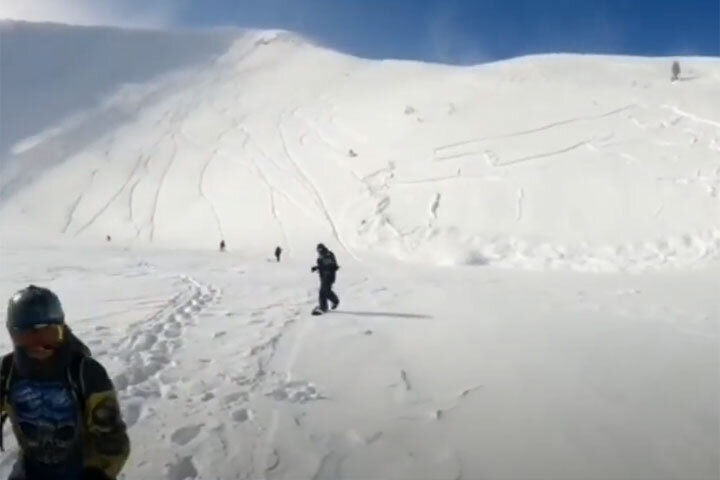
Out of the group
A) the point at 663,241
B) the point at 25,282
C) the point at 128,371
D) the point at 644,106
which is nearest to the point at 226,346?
the point at 128,371

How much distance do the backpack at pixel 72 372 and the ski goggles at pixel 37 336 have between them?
0.10 m

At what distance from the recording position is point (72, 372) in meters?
3.06

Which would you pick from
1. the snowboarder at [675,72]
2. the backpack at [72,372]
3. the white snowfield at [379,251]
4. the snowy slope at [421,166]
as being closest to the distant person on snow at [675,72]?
the snowboarder at [675,72]

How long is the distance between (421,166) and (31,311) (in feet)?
109

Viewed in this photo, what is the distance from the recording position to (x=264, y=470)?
5.88 m

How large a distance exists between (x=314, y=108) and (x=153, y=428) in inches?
1756

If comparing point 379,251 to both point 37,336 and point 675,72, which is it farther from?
point 37,336

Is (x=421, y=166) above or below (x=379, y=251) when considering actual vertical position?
above

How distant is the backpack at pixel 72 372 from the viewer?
120 inches

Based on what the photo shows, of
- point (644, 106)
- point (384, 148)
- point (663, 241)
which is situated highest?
point (644, 106)

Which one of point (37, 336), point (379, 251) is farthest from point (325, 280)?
point (379, 251)

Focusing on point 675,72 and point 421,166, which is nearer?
point 421,166

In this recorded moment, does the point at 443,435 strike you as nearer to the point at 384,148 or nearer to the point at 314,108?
the point at 384,148

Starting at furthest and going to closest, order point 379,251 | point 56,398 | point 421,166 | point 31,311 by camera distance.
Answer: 1. point 421,166
2. point 379,251
3. point 56,398
4. point 31,311
